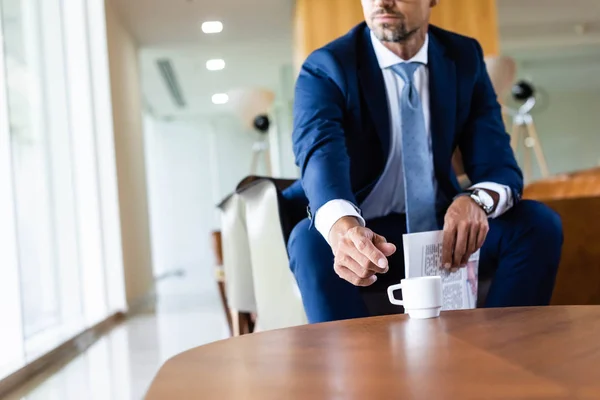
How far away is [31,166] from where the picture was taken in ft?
13.3

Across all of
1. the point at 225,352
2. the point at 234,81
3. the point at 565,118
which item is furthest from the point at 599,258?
the point at 565,118

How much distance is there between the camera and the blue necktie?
156cm

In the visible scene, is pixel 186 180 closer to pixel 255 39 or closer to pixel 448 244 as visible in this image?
pixel 255 39

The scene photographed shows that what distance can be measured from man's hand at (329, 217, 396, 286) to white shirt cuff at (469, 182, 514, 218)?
0.42 meters

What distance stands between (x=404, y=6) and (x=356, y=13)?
4569 millimetres

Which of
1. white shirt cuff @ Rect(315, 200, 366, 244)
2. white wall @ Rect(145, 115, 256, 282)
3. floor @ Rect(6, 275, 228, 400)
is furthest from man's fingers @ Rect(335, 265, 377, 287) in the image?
white wall @ Rect(145, 115, 256, 282)

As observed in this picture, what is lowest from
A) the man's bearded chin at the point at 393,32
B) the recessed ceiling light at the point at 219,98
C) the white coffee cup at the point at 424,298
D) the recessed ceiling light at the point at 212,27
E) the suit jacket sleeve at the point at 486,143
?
the white coffee cup at the point at 424,298

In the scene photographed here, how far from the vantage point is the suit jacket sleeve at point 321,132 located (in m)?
1.42

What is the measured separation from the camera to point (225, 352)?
0.85 meters

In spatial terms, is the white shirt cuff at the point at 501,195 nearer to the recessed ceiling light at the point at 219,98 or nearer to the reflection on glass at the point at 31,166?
the reflection on glass at the point at 31,166

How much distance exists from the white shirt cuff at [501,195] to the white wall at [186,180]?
10952 mm

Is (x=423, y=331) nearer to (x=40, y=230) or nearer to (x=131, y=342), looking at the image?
(x=131, y=342)

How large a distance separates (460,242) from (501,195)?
0.20m

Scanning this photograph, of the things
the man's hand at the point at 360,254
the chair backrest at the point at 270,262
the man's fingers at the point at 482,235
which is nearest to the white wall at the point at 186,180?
the chair backrest at the point at 270,262
